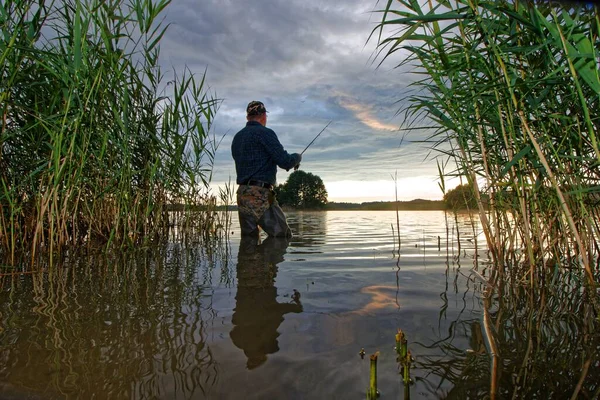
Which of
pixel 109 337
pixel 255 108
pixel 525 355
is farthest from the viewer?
pixel 255 108

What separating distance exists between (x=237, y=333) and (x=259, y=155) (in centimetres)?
434

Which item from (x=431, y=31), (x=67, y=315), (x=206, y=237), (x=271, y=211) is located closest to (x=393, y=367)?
(x=67, y=315)

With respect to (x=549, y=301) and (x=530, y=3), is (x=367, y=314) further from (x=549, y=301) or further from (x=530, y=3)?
(x=530, y=3)

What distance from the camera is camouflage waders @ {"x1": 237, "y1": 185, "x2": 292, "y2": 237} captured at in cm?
595

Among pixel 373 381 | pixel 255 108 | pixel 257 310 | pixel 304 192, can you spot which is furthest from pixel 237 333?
pixel 304 192

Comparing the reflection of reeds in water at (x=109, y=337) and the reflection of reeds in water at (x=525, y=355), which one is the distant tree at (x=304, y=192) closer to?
the reflection of reeds in water at (x=109, y=337)

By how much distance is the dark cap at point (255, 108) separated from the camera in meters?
6.00

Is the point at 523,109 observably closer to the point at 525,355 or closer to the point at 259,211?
the point at 525,355

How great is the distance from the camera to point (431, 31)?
3.04m

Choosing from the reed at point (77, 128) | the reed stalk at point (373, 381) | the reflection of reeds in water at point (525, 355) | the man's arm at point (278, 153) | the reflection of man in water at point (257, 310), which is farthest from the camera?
the man's arm at point (278, 153)

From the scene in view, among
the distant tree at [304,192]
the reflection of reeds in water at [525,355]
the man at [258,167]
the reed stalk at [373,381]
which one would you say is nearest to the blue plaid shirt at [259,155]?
the man at [258,167]

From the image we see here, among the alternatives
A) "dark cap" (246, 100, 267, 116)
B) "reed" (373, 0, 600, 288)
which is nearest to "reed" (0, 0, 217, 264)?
"dark cap" (246, 100, 267, 116)

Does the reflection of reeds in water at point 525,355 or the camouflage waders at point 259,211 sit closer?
the reflection of reeds in water at point 525,355

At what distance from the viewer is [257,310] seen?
2.14 metres
